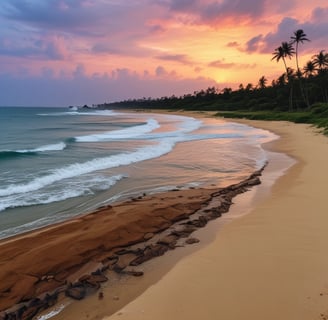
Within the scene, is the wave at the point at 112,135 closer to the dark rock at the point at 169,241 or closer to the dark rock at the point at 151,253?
the dark rock at the point at 169,241

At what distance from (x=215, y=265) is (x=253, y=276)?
0.64m

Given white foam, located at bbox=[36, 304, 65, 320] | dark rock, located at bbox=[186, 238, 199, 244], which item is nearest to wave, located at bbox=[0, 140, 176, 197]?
dark rock, located at bbox=[186, 238, 199, 244]

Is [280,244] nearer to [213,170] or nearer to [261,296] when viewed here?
[261,296]

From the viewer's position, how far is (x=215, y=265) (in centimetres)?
535

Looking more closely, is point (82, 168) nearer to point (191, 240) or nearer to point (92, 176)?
point (92, 176)

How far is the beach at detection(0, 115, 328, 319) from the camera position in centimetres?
423

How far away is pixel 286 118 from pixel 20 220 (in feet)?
147

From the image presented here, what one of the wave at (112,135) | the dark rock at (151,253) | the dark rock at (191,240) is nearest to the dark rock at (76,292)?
the dark rock at (151,253)

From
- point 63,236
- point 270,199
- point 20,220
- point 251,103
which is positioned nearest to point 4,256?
point 63,236

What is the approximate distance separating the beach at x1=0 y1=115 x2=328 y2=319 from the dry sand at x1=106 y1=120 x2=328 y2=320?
0.01 meters

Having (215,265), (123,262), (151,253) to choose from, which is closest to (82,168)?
(151,253)

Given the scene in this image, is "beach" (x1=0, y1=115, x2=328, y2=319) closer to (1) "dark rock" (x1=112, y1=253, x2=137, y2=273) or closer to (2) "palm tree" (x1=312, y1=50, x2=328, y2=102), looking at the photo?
(1) "dark rock" (x1=112, y1=253, x2=137, y2=273)

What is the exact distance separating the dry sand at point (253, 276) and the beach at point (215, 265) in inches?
0.5

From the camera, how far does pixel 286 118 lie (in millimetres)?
47875
